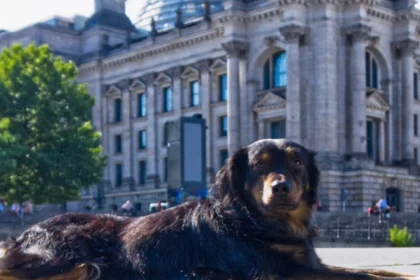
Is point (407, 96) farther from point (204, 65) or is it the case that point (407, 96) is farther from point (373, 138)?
point (204, 65)

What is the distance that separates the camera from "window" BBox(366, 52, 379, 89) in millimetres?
54938

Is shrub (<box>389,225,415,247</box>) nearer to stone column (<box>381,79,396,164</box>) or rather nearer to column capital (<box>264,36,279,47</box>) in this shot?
column capital (<box>264,36,279,47</box>)

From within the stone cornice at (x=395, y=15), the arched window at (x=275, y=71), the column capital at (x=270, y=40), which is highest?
the stone cornice at (x=395, y=15)

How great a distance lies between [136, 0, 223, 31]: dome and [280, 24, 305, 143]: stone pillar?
3140 centimetres

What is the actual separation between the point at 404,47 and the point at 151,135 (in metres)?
21.3

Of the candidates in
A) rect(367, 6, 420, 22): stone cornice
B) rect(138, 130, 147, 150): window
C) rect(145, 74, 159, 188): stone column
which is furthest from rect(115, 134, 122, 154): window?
rect(367, 6, 420, 22): stone cornice

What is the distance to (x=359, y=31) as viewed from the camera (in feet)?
167

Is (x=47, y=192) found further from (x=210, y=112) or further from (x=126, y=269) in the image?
(x=126, y=269)

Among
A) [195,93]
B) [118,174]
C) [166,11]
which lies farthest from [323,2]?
[166,11]

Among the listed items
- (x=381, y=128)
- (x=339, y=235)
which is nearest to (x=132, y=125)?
(x=381, y=128)

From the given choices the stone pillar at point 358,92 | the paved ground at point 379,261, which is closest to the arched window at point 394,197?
the stone pillar at point 358,92

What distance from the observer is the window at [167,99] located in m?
64.4

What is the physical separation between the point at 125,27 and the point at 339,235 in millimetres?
45262

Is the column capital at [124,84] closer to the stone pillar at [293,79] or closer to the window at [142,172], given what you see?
the window at [142,172]
